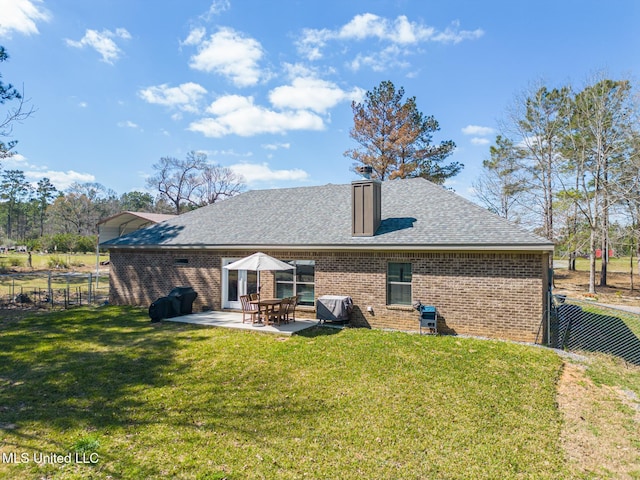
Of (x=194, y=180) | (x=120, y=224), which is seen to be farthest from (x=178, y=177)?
(x=120, y=224)

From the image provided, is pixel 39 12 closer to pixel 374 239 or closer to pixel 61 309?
pixel 61 309

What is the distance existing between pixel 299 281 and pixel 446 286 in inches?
183

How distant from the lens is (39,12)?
1223 cm

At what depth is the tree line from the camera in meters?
22.6

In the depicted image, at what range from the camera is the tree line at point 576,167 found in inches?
890

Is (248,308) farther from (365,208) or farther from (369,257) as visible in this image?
(365,208)

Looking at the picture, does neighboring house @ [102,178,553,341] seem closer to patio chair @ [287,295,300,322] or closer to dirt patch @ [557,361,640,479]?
patio chair @ [287,295,300,322]

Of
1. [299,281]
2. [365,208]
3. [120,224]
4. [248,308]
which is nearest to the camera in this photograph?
[248,308]

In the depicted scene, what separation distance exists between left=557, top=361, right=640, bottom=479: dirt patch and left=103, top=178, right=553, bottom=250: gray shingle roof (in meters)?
3.47

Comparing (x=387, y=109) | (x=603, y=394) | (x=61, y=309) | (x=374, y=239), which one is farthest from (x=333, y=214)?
(x=387, y=109)

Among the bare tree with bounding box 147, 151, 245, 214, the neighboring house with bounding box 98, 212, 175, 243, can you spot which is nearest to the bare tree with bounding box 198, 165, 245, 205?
the bare tree with bounding box 147, 151, 245, 214

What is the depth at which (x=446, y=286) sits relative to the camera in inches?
398

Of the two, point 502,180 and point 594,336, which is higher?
point 502,180

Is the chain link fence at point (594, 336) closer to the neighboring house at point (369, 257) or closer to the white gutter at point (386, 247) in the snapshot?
the neighboring house at point (369, 257)
